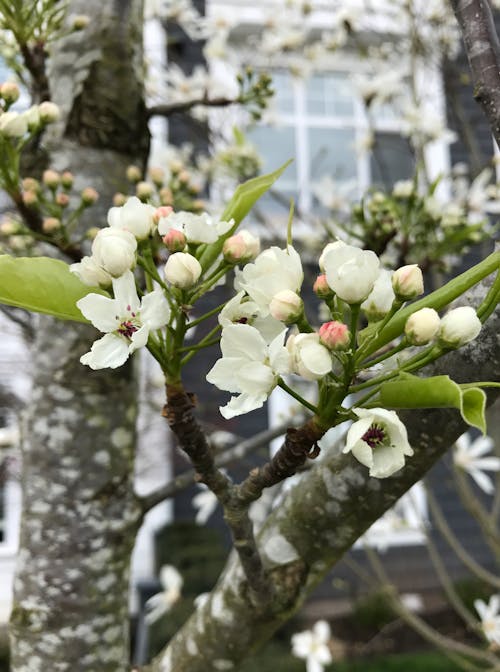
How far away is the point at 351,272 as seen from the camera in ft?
1.90

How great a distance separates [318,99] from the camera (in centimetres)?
652

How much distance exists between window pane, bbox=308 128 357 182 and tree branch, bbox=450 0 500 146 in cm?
565

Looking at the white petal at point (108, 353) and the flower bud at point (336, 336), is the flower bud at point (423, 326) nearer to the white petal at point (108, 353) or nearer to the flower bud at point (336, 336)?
the flower bud at point (336, 336)

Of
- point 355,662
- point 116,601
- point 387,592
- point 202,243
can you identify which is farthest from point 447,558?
point 202,243

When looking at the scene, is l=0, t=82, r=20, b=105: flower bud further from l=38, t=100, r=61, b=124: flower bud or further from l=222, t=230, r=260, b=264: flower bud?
l=222, t=230, r=260, b=264: flower bud

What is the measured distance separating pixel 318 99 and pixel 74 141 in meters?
5.47

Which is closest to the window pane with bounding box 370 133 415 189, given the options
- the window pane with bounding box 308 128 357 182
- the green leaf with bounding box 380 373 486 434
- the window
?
the window

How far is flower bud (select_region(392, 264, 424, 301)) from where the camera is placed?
2.01 feet

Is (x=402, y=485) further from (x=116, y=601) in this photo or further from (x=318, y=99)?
(x=318, y=99)

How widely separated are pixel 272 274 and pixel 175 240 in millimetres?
115

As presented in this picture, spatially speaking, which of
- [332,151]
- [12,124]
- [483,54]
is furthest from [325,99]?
[483,54]

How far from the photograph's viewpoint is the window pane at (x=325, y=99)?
6.46 m

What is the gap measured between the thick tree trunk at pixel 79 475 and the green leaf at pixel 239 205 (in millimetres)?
697

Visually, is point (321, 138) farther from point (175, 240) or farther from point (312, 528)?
point (175, 240)
